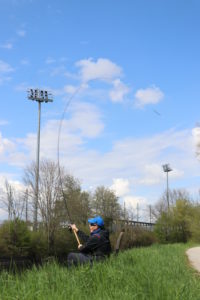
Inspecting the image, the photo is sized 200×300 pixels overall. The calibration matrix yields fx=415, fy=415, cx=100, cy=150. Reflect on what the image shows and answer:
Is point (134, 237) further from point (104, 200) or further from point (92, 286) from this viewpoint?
point (92, 286)

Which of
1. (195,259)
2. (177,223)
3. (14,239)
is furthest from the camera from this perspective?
(177,223)

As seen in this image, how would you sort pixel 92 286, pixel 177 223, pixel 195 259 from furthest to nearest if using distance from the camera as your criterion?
pixel 177 223 → pixel 195 259 → pixel 92 286

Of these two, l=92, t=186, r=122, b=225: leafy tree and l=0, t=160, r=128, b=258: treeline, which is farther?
l=92, t=186, r=122, b=225: leafy tree

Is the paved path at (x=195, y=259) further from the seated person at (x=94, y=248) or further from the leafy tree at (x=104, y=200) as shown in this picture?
the leafy tree at (x=104, y=200)

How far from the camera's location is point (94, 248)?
6773 mm

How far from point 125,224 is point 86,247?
33.9 m

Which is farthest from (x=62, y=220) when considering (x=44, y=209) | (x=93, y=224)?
(x=93, y=224)

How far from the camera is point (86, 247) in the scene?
21.9ft

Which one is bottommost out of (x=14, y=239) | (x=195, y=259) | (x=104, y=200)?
(x=195, y=259)

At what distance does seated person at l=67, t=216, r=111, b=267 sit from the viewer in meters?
6.57

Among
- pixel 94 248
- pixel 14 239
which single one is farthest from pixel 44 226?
pixel 94 248

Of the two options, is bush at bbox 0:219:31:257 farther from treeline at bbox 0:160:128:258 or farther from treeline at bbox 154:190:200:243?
treeline at bbox 154:190:200:243

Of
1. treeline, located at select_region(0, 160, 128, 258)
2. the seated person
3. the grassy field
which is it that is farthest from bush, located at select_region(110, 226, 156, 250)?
the grassy field

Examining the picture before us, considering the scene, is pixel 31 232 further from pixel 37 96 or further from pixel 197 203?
pixel 197 203
